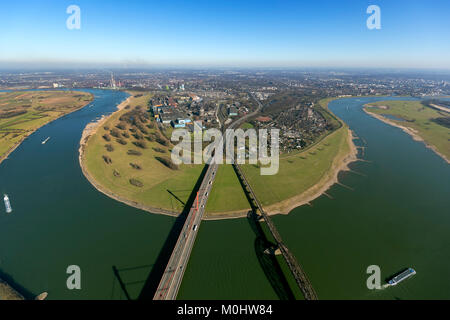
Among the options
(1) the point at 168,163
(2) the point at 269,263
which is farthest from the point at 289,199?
(1) the point at 168,163

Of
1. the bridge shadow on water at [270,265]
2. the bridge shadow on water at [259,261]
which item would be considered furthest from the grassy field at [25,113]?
the bridge shadow on water at [270,265]

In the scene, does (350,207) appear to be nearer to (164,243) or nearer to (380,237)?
(380,237)

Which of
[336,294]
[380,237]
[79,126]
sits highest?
[79,126]

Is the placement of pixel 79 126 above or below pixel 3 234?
above

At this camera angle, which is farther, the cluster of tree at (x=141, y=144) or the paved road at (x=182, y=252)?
the cluster of tree at (x=141, y=144)

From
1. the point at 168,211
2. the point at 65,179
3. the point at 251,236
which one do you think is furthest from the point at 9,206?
the point at 251,236

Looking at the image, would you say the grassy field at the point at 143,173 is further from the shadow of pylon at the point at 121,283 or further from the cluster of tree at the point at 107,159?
the shadow of pylon at the point at 121,283
